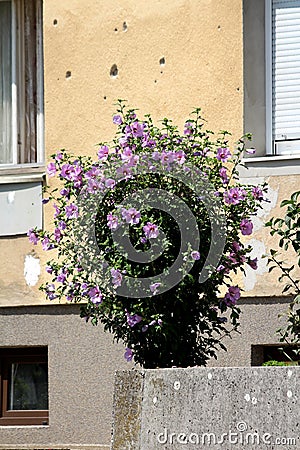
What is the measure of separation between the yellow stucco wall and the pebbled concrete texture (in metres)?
2.96

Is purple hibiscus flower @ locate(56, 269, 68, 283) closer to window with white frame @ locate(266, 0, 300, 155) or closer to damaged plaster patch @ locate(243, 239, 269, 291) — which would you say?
damaged plaster patch @ locate(243, 239, 269, 291)

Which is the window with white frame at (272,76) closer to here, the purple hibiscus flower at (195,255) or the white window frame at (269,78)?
the white window frame at (269,78)

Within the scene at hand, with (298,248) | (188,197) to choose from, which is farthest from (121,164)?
(298,248)

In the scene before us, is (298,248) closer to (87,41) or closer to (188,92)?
(188,92)

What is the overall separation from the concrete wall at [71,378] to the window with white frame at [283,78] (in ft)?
6.40

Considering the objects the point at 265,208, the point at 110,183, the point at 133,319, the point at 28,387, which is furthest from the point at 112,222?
the point at 28,387

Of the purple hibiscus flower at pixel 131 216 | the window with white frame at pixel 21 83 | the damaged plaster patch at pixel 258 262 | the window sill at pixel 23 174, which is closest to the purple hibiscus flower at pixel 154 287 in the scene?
the purple hibiscus flower at pixel 131 216

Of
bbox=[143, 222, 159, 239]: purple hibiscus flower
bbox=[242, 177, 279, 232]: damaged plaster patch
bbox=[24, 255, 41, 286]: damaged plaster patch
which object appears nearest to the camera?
bbox=[143, 222, 159, 239]: purple hibiscus flower

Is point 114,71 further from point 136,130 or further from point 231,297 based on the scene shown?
point 231,297

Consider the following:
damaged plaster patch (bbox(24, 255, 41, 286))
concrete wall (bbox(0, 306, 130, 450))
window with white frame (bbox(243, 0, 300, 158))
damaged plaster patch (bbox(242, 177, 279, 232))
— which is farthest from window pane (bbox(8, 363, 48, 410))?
A: window with white frame (bbox(243, 0, 300, 158))

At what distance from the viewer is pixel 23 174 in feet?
30.2

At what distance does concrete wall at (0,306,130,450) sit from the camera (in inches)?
344

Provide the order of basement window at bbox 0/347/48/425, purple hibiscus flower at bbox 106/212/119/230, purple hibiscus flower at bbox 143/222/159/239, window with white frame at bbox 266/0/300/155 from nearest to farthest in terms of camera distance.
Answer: purple hibiscus flower at bbox 143/222/159/239 → purple hibiscus flower at bbox 106/212/119/230 → window with white frame at bbox 266/0/300/155 → basement window at bbox 0/347/48/425

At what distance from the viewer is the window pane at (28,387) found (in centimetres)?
922
